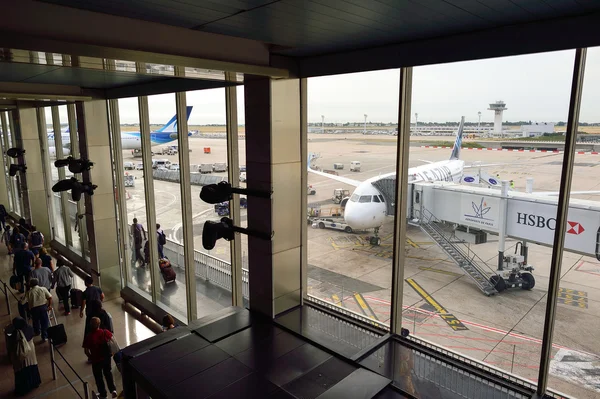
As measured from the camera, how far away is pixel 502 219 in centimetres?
561

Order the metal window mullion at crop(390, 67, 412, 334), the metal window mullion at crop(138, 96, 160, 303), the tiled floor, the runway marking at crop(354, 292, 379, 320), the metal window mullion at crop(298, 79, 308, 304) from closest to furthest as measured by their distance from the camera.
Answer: the metal window mullion at crop(390, 67, 412, 334), the metal window mullion at crop(298, 79, 308, 304), the tiled floor, the metal window mullion at crop(138, 96, 160, 303), the runway marking at crop(354, 292, 379, 320)

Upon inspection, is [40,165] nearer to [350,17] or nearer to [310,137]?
[310,137]

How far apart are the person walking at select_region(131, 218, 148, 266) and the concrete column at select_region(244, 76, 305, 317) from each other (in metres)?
5.38

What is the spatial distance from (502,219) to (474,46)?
3.03 m

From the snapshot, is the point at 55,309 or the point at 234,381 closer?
the point at 234,381

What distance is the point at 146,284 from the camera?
29.6 ft

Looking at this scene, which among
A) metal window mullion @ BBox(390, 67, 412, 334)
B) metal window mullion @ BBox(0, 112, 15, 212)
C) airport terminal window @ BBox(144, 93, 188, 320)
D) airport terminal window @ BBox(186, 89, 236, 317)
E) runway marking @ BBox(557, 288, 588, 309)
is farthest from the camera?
metal window mullion @ BBox(0, 112, 15, 212)

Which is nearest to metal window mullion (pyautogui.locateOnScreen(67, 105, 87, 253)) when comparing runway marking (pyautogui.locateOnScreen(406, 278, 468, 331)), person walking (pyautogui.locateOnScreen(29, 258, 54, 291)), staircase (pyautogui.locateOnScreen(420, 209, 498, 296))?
person walking (pyautogui.locateOnScreen(29, 258, 54, 291))

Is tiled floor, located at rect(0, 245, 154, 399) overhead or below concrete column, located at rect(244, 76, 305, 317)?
below

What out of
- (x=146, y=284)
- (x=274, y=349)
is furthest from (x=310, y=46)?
(x=146, y=284)

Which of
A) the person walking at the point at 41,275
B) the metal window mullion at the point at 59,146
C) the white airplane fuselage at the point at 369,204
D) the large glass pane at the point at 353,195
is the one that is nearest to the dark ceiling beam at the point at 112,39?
the large glass pane at the point at 353,195

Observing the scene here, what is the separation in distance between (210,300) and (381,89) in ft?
18.7

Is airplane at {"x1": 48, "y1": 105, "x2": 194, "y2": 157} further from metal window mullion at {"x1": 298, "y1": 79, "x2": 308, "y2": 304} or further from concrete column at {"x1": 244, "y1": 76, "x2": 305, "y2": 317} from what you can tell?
metal window mullion at {"x1": 298, "y1": 79, "x2": 308, "y2": 304}

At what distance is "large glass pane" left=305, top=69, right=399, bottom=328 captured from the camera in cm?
491
